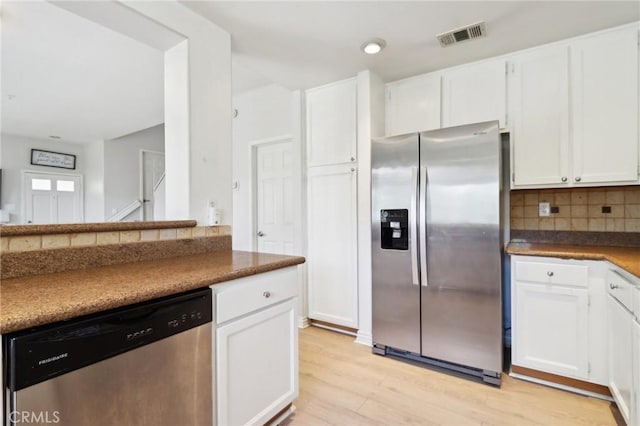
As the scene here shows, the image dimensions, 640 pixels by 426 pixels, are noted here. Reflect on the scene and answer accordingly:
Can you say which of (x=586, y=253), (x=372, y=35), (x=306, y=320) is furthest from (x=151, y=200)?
(x=586, y=253)

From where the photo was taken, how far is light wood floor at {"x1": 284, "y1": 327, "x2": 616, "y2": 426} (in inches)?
67.7

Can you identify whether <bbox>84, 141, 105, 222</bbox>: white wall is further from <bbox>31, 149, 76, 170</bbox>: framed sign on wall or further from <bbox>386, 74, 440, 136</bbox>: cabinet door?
<bbox>386, 74, 440, 136</bbox>: cabinet door

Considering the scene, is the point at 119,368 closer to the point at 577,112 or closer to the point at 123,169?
the point at 577,112

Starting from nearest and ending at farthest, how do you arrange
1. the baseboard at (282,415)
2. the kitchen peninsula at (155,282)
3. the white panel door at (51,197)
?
the kitchen peninsula at (155,282), the baseboard at (282,415), the white panel door at (51,197)

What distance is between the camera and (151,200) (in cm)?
620

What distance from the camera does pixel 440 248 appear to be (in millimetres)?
2188

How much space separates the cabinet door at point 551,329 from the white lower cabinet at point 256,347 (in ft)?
5.03

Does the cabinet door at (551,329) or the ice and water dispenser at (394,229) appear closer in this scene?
the cabinet door at (551,329)

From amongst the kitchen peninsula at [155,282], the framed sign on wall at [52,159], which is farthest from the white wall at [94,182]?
the kitchen peninsula at [155,282]

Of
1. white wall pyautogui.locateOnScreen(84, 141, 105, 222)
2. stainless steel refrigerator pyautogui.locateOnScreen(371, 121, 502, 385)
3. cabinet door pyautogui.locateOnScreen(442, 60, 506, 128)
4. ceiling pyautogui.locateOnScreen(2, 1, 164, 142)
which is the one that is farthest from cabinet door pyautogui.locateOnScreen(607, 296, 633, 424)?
white wall pyautogui.locateOnScreen(84, 141, 105, 222)

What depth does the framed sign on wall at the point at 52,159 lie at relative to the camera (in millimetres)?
5488
